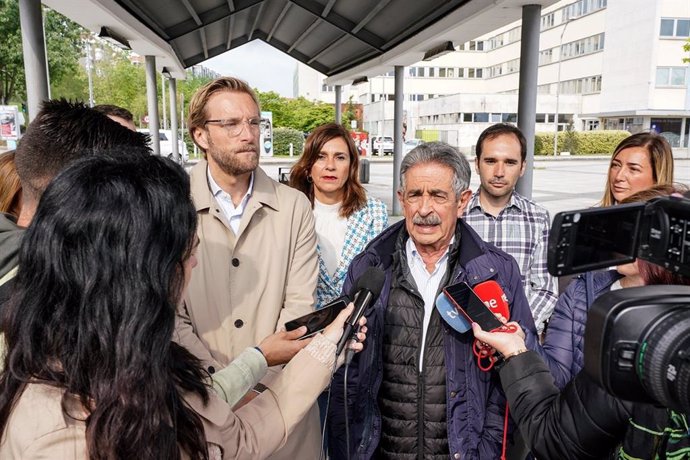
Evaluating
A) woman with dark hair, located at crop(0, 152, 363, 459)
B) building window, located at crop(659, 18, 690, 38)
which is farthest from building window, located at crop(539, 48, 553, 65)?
woman with dark hair, located at crop(0, 152, 363, 459)

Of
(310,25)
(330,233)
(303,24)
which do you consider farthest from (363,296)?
(303,24)

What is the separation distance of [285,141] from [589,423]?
41.5 m

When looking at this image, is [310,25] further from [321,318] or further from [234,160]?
[321,318]

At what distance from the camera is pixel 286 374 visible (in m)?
1.75

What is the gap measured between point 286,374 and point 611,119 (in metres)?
55.6

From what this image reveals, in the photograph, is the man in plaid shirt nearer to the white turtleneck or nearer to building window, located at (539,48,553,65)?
the white turtleneck

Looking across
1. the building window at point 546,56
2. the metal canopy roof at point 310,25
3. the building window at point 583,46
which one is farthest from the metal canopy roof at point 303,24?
the building window at point 546,56

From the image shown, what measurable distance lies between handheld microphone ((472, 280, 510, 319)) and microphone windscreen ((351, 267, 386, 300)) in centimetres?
39

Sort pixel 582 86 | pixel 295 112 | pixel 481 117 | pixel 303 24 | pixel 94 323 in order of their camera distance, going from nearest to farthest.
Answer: pixel 94 323 → pixel 303 24 → pixel 481 117 → pixel 582 86 → pixel 295 112

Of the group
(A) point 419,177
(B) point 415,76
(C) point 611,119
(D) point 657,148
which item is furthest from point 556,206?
(B) point 415,76

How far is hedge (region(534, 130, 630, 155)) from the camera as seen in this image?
43219 millimetres

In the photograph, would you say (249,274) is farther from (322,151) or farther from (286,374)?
(322,151)

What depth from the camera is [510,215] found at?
3.52 meters

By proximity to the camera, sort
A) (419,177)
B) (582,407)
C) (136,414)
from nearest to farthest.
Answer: (136,414)
(582,407)
(419,177)
